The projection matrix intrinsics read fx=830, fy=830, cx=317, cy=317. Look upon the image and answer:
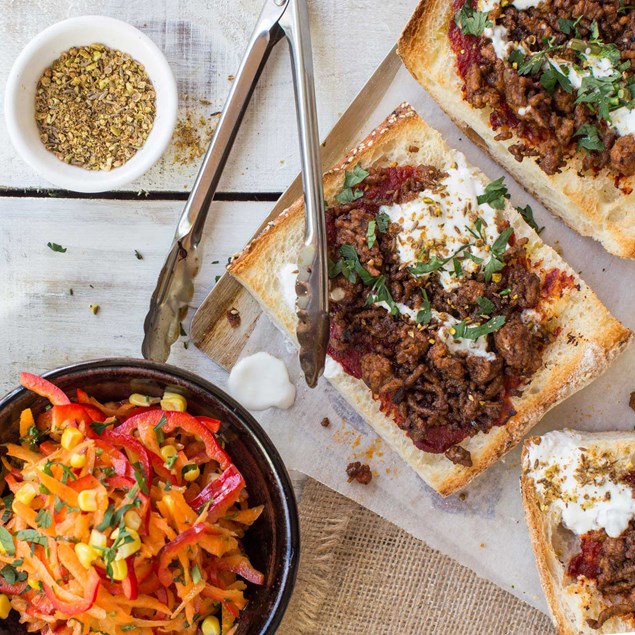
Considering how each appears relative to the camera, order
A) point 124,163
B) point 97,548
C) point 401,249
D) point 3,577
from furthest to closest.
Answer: point 124,163 → point 401,249 → point 3,577 → point 97,548

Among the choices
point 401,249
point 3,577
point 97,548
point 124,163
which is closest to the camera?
point 97,548

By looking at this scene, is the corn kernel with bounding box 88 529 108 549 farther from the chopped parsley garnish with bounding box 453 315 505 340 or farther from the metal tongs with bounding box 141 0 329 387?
the chopped parsley garnish with bounding box 453 315 505 340

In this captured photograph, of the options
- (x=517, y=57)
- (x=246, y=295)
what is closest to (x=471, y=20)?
(x=517, y=57)

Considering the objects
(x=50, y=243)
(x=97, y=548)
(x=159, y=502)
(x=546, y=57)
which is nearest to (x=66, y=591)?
(x=97, y=548)

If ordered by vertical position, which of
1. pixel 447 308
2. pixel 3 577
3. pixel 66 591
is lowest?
pixel 3 577

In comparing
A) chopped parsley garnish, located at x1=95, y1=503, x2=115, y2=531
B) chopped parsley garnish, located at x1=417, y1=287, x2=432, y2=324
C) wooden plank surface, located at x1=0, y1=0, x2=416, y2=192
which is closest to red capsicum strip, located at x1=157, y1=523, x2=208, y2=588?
chopped parsley garnish, located at x1=95, y1=503, x2=115, y2=531

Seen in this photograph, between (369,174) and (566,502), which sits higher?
(369,174)

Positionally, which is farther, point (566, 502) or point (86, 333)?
point (86, 333)

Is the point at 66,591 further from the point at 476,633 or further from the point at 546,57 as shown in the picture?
the point at 546,57

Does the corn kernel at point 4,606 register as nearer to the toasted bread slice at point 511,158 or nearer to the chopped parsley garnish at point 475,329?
the chopped parsley garnish at point 475,329
